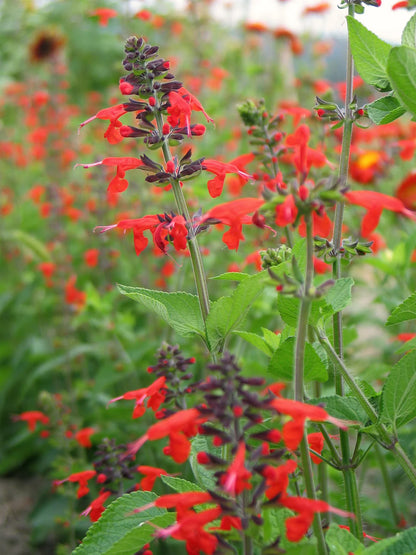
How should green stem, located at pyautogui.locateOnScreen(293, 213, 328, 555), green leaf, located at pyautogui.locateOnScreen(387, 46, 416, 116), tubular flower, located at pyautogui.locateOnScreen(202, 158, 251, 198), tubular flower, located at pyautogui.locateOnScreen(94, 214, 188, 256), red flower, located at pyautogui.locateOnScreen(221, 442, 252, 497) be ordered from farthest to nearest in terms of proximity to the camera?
tubular flower, located at pyautogui.locateOnScreen(202, 158, 251, 198) < tubular flower, located at pyautogui.locateOnScreen(94, 214, 188, 256) < green leaf, located at pyautogui.locateOnScreen(387, 46, 416, 116) < green stem, located at pyautogui.locateOnScreen(293, 213, 328, 555) < red flower, located at pyautogui.locateOnScreen(221, 442, 252, 497)

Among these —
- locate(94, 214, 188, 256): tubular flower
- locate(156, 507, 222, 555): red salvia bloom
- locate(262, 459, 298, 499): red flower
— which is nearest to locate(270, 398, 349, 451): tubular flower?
locate(262, 459, 298, 499): red flower

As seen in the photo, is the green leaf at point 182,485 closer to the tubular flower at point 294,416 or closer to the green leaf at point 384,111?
the tubular flower at point 294,416

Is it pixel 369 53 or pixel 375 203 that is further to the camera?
pixel 369 53

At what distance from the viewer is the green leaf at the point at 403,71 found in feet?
3.65

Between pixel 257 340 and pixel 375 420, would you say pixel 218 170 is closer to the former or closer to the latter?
pixel 257 340

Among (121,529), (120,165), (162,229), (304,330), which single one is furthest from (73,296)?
(304,330)

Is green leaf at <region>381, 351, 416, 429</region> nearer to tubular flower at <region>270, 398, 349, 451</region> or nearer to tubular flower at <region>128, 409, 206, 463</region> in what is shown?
tubular flower at <region>270, 398, 349, 451</region>

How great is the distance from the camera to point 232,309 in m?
1.16

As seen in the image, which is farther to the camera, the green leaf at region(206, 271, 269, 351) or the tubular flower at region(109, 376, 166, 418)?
the tubular flower at region(109, 376, 166, 418)

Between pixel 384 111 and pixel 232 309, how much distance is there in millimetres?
604

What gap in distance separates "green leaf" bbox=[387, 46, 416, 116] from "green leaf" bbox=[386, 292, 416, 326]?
390 mm

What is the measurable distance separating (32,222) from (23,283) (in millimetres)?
1065

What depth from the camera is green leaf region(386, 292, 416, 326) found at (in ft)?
3.94

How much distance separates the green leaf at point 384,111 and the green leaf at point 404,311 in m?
0.41
